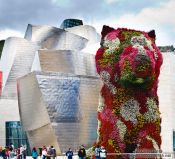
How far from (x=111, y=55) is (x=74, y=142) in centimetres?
1355

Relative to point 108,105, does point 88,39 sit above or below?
above

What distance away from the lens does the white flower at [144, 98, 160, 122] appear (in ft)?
99.4

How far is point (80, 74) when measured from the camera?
45.5 metres

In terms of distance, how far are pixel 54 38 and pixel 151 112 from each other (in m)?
29.0

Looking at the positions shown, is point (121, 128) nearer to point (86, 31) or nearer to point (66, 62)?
point (66, 62)

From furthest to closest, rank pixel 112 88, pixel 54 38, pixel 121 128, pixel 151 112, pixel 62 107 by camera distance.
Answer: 1. pixel 54 38
2. pixel 62 107
3. pixel 112 88
4. pixel 151 112
5. pixel 121 128

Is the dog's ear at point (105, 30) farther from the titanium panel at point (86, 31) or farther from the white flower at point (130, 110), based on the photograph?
the titanium panel at point (86, 31)

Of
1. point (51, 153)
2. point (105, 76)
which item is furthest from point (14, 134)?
point (105, 76)

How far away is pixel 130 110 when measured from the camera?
30.2 meters

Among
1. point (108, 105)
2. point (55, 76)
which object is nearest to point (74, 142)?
point (55, 76)

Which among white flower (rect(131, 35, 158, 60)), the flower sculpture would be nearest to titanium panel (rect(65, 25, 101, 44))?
the flower sculpture

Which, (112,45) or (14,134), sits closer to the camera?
(112,45)

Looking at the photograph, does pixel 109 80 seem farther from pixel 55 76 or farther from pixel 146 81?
pixel 55 76

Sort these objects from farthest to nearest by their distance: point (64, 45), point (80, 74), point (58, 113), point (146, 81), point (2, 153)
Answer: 1. point (64, 45)
2. point (80, 74)
3. point (58, 113)
4. point (2, 153)
5. point (146, 81)
